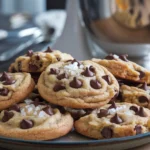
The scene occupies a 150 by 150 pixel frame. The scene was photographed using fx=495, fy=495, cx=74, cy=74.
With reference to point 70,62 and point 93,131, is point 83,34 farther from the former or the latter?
point 93,131

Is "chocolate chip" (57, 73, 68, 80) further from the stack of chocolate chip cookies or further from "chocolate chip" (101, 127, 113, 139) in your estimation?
"chocolate chip" (101, 127, 113, 139)

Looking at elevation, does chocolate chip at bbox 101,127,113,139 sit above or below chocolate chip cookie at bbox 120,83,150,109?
below

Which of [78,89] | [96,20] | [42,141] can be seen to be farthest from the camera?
[96,20]

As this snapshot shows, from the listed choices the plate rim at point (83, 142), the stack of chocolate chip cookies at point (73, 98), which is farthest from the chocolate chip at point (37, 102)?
the plate rim at point (83, 142)

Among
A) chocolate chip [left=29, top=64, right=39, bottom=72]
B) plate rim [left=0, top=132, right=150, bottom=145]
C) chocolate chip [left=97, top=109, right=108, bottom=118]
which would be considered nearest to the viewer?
plate rim [left=0, top=132, right=150, bottom=145]

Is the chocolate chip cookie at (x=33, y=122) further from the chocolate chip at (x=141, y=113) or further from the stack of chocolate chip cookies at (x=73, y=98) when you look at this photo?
the chocolate chip at (x=141, y=113)

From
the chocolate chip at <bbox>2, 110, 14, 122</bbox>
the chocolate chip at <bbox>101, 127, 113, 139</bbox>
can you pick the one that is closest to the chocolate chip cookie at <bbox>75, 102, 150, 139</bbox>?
the chocolate chip at <bbox>101, 127, 113, 139</bbox>

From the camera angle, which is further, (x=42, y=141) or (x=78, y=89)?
(x=78, y=89)

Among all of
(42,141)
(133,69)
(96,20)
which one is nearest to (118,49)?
(96,20)

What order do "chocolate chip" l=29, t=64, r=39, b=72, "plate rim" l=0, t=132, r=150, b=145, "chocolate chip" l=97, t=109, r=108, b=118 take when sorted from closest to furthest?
"plate rim" l=0, t=132, r=150, b=145, "chocolate chip" l=97, t=109, r=108, b=118, "chocolate chip" l=29, t=64, r=39, b=72
